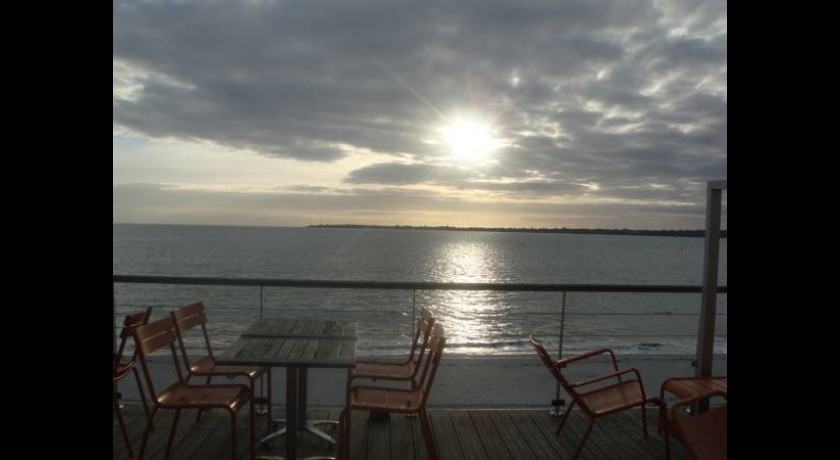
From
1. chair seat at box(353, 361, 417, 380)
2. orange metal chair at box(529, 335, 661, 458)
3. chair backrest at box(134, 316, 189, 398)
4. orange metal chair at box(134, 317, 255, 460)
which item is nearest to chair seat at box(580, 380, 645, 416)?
orange metal chair at box(529, 335, 661, 458)

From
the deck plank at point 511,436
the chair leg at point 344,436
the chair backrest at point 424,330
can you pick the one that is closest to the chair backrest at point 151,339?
the chair leg at point 344,436

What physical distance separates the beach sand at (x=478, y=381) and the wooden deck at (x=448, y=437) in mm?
298

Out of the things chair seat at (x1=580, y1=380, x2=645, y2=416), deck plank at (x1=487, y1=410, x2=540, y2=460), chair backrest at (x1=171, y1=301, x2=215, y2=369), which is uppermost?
Answer: chair backrest at (x1=171, y1=301, x2=215, y2=369)

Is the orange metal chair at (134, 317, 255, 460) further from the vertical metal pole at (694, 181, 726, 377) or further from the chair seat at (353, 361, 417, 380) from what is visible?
the vertical metal pole at (694, 181, 726, 377)

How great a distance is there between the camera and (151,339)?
300 centimetres

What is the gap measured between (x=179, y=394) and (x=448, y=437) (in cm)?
165

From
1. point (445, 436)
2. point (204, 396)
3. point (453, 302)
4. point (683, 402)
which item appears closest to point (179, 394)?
point (204, 396)

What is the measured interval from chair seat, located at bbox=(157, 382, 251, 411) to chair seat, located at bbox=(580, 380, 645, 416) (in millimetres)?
1888

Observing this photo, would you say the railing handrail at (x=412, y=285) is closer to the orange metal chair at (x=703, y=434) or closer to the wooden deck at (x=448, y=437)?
the wooden deck at (x=448, y=437)

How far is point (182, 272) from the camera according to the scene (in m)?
35.1

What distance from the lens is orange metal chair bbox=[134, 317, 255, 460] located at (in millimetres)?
2893

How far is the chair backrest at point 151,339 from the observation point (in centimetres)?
284
